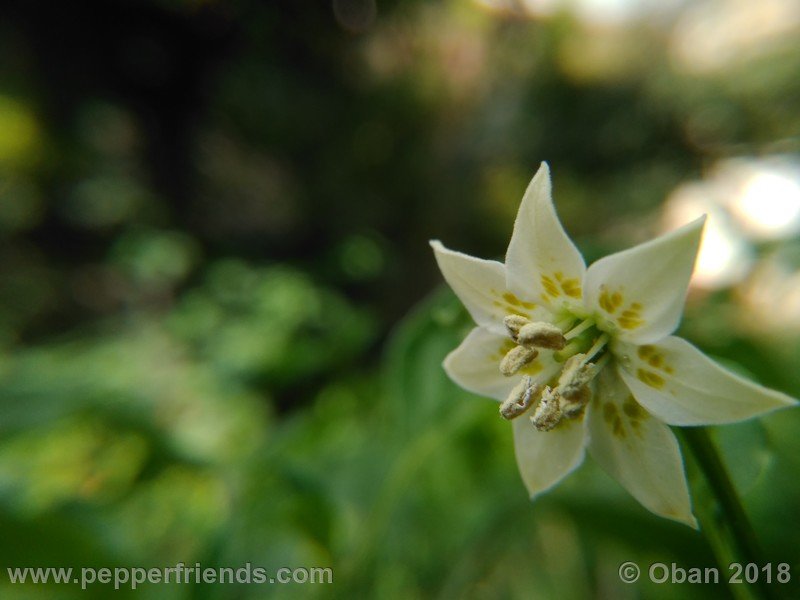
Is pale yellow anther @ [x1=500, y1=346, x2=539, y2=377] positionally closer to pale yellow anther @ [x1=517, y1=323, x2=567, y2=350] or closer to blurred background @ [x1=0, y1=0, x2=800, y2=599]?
pale yellow anther @ [x1=517, y1=323, x2=567, y2=350]

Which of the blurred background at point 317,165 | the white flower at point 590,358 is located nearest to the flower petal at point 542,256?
the white flower at point 590,358

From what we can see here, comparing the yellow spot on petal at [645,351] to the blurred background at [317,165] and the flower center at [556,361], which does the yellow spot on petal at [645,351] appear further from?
the blurred background at [317,165]

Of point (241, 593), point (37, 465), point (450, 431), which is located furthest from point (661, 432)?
point (37, 465)

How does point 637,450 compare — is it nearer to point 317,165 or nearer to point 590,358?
point 590,358

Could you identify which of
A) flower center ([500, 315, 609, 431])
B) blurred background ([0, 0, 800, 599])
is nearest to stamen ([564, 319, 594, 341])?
flower center ([500, 315, 609, 431])

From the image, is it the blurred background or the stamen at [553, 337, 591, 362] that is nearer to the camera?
the stamen at [553, 337, 591, 362]

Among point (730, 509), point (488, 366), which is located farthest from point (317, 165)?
point (730, 509)
